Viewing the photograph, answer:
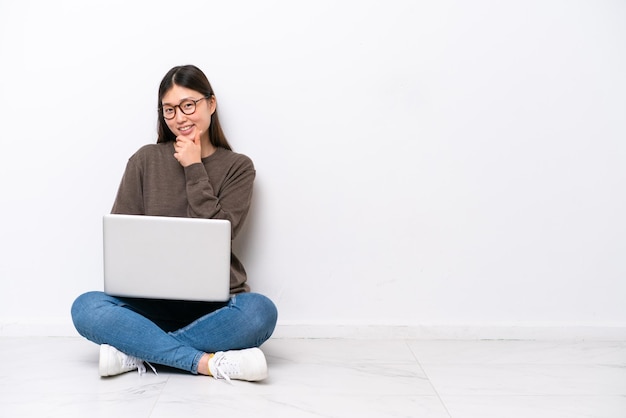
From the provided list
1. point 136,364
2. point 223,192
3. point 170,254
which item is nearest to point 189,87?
point 223,192

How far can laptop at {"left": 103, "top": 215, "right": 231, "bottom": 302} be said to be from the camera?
70.0 inches

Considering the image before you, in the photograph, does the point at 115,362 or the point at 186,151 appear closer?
the point at 115,362

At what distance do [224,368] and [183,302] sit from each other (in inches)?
10.5

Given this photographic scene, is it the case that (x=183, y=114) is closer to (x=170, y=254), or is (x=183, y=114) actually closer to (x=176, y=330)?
(x=170, y=254)

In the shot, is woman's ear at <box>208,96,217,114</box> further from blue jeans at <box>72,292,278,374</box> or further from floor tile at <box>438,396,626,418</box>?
floor tile at <box>438,396,626,418</box>

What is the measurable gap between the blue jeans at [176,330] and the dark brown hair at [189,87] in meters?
0.45

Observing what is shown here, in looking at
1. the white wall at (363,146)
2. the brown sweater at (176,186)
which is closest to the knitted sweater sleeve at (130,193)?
the brown sweater at (176,186)

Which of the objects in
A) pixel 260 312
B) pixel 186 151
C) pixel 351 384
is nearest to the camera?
pixel 351 384

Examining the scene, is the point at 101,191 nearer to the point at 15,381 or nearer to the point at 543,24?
the point at 15,381

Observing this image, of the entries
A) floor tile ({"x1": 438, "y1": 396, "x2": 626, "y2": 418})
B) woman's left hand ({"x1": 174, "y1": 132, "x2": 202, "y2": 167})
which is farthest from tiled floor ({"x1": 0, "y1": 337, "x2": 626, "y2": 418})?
woman's left hand ({"x1": 174, "y1": 132, "x2": 202, "y2": 167})

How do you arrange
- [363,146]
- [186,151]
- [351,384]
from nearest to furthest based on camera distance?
[351,384] → [186,151] → [363,146]

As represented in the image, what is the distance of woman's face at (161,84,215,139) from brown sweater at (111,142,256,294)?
81mm

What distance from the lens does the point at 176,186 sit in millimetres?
2076

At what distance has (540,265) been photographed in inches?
87.8
